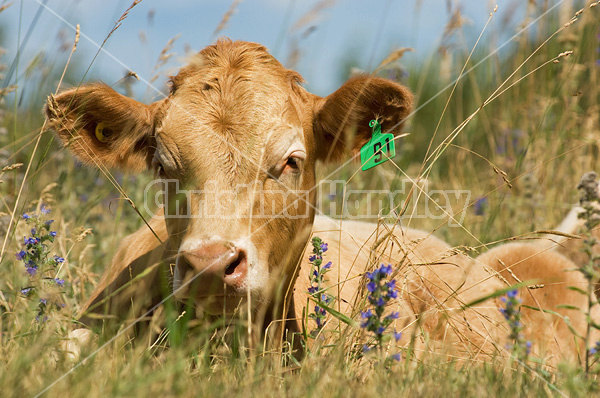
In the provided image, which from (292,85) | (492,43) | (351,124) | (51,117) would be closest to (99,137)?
(51,117)

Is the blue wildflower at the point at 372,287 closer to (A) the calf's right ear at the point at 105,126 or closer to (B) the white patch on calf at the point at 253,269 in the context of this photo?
(B) the white patch on calf at the point at 253,269

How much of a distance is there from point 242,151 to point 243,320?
802 mm

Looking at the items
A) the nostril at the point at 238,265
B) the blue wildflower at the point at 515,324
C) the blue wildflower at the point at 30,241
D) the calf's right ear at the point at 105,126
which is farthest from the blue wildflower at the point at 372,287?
the calf's right ear at the point at 105,126

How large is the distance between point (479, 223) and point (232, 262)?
348cm

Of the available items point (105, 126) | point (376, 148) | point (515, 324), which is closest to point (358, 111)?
point (376, 148)

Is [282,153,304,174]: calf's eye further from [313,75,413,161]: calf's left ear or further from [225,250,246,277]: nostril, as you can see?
[225,250,246,277]: nostril

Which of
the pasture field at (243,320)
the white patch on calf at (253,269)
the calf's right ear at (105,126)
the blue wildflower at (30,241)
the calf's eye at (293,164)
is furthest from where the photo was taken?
the calf's right ear at (105,126)

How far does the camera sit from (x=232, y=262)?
2.82 m

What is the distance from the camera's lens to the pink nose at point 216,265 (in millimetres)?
2725

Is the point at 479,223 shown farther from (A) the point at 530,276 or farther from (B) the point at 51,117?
(B) the point at 51,117

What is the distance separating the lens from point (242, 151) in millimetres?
3215

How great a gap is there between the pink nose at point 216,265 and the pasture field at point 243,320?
0.54ft

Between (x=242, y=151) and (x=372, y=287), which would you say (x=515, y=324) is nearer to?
(x=372, y=287)

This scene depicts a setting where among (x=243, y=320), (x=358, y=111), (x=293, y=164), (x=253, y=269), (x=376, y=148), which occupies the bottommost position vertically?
(x=243, y=320)
